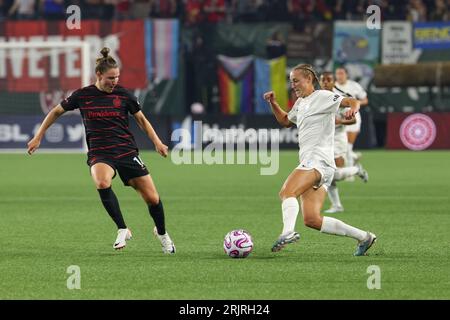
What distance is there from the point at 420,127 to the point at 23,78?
38.4 ft

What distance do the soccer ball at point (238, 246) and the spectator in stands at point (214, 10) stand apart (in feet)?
76.2

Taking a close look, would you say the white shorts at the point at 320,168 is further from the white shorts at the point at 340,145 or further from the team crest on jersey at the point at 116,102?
the white shorts at the point at 340,145

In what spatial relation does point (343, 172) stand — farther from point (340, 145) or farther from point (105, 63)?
point (105, 63)

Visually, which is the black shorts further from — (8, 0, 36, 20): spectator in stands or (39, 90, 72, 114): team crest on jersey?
(8, 0, 36, 20): spectator in stands

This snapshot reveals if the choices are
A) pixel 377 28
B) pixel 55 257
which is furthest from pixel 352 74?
pixel 55 257

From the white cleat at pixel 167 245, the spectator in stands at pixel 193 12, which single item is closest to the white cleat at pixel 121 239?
the white cleat at pixel 167 245

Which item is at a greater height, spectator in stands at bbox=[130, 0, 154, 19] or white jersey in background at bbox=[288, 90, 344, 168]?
spectator in stands at bbox=[130, 0, 154, 19]

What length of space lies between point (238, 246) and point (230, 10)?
24.1 meters

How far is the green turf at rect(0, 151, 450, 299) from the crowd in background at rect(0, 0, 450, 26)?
36.2ft

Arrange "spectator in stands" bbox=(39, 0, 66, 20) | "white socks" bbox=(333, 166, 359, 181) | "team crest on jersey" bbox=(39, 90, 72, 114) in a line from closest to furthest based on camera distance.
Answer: "white socks" bbox=(333, 166, 359, 181)
"team crest on jersey" bbox=(39, 90, 72, 114)
"spectator in stands" bbox=(39, 0, 66, 20)

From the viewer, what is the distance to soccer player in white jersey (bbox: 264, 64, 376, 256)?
1059 cm

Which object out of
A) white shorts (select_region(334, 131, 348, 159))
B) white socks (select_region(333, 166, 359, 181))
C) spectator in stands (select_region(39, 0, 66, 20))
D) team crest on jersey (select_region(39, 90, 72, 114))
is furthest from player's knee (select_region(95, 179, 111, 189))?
spectator in stands (select_region(39, 0, 66, 20))

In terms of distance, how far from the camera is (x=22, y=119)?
31297 millimetres

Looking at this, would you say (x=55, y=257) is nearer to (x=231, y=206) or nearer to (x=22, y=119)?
(x=231, y=206)
